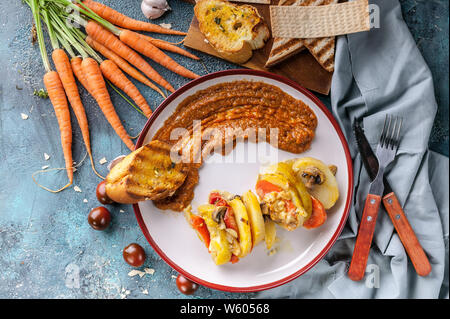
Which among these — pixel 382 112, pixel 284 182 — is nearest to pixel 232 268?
pixel 284 182

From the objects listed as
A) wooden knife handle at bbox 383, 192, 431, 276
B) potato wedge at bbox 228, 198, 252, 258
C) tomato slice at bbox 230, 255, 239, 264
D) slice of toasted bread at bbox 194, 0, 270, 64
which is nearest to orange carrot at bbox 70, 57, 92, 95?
slice of toasted bread at bbox 194, 0, 270, 64

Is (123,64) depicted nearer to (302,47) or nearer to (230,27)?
(230,27)

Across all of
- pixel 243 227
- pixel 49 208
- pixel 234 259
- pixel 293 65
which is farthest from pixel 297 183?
pixel 49 208

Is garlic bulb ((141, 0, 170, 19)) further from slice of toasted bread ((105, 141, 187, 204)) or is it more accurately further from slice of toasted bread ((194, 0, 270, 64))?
slice of toasted bread ((105, 141, 187, 204))

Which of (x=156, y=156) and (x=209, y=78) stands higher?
(x=209, y=78)

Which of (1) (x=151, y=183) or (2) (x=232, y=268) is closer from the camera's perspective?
(1) (x=151, y=183)

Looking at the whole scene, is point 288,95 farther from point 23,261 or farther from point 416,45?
point 23,261

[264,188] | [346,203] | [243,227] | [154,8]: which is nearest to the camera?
[243,227]
